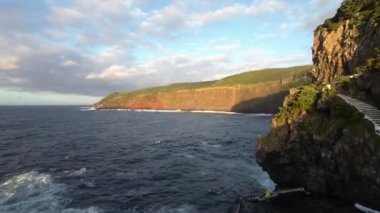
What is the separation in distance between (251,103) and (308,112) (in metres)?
161

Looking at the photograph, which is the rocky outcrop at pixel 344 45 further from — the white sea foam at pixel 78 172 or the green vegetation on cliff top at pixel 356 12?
the white sea foam at pixel 78 172

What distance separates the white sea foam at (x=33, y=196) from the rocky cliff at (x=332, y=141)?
19.3m

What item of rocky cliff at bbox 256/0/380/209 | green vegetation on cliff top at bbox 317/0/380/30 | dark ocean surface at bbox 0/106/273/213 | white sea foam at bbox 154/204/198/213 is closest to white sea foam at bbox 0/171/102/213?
dark ocean surface at bbox 0/106/273/213

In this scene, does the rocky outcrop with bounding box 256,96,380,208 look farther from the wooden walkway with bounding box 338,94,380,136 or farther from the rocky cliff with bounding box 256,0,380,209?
the wooden walkway with bounding box 338,94,380,136

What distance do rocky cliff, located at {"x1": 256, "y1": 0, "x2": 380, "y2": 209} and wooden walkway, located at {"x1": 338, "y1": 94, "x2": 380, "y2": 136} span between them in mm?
429

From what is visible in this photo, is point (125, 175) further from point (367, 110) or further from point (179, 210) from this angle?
point (367, 110)

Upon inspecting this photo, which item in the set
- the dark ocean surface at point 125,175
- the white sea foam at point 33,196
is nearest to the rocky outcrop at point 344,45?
the dark ocean surface at point 125,175

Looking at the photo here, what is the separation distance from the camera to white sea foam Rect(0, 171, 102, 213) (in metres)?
32.5

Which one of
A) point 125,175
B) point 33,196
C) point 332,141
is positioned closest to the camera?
point 332,141

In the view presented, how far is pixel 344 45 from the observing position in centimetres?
5106

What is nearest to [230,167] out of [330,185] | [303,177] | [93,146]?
[303,177]

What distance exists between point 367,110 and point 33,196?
33.1 meters

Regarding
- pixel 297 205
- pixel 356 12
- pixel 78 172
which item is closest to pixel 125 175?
pixel 78 172

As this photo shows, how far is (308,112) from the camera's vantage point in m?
33.9
